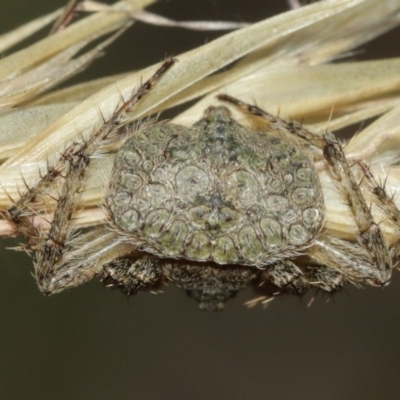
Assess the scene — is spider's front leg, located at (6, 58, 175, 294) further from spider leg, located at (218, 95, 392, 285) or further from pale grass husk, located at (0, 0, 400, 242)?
spider leg, located at (218, 95, 392, 285)

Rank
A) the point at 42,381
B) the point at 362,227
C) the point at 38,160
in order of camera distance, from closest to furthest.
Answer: the point at 38,160
the point at 362,227
the point at 42,381

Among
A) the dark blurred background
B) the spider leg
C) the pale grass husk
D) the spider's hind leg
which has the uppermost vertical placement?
the pale grass husk

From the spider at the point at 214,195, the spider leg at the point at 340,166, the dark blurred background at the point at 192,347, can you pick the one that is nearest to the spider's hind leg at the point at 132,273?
the spider at the point at 214,195

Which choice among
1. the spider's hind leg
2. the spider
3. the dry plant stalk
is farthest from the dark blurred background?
the dry plant stalk

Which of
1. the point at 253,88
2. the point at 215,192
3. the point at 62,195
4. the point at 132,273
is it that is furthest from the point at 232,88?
the point at 132,273

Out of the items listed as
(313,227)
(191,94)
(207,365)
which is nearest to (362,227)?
(313,227)

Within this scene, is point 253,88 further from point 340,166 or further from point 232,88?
point 340,166

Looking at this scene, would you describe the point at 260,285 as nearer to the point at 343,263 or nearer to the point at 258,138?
the point at 343,263
